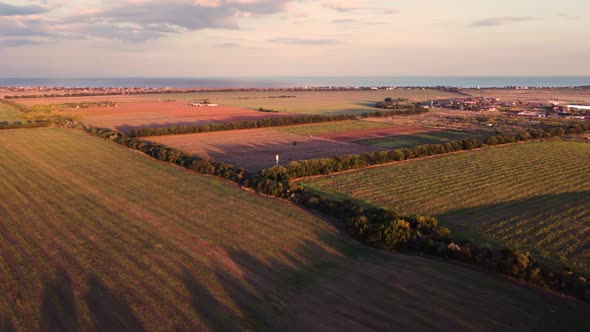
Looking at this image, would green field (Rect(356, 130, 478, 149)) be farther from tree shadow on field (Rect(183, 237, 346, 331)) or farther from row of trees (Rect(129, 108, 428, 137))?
tree shadow on field (Rect(183, 237, 346, 331))

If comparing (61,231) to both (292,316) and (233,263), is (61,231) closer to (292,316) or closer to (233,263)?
(233,263)

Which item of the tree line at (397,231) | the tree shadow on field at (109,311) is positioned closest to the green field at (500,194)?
the tree line at (397,231)

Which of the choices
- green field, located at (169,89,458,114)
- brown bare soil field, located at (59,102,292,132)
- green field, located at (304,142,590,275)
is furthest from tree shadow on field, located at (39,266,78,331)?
green field, located at (169,89,458,114)

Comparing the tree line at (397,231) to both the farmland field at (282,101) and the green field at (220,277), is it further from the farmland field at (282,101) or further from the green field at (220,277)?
the farmland field at (282,101)

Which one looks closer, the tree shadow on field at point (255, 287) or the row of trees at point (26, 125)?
the tree shadow on field at point (255, 287)

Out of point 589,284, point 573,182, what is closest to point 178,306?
point 589,284

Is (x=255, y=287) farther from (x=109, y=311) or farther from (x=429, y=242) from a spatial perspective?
(x=429, y=242)
